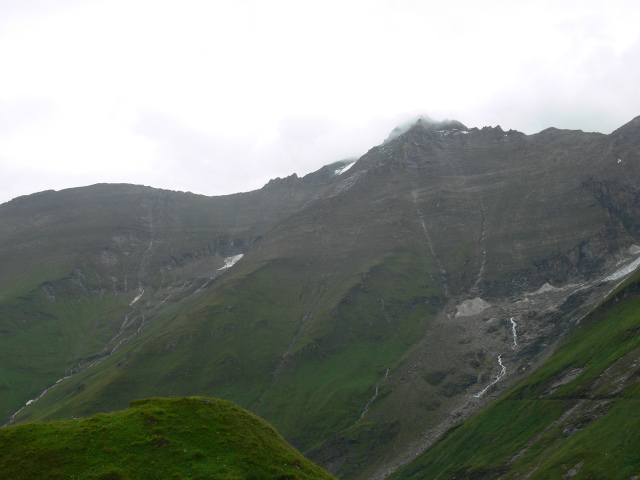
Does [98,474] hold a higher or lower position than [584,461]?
higher

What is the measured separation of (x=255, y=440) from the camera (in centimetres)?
5919

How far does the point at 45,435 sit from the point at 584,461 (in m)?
134

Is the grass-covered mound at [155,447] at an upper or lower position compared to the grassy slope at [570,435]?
upper

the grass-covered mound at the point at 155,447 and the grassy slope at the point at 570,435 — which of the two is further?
the grassy slope at the point at 570,435

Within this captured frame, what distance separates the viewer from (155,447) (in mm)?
53375

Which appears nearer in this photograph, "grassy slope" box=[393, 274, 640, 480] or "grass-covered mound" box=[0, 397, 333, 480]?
"grass-covered mound" box=[0, 397, 333, 480]

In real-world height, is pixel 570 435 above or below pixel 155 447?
below

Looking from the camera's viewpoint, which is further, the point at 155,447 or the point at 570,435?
the point at 570,435

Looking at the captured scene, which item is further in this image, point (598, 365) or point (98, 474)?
point (598, 365)

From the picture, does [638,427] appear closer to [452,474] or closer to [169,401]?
[452,474]

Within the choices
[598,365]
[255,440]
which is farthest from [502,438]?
[255,440]

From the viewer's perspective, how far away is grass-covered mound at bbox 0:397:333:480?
48906mm

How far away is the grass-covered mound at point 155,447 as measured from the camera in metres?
48.9

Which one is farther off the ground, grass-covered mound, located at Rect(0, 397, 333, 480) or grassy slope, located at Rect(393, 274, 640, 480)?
grass-covered mound, located at Rect(0, 397, 333, 480)
